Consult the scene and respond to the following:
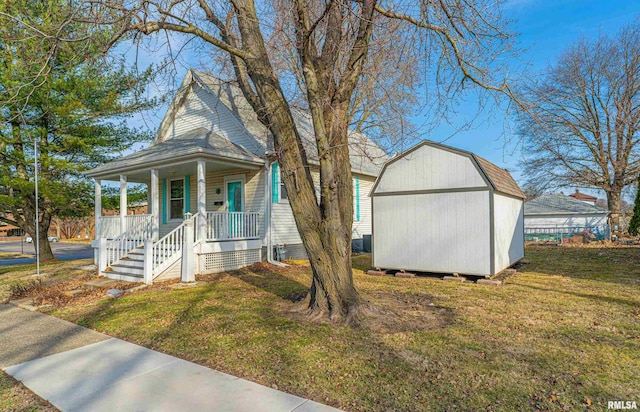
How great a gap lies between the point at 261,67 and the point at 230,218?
614 cm

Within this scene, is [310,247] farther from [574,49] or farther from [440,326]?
[574,49]

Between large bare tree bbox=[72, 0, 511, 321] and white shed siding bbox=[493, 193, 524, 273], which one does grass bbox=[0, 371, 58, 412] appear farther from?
white shed siding bbox=[493, 193, 524, 273]

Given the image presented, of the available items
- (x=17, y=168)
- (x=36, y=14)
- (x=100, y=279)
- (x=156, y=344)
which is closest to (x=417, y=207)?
(x=156, y=344)

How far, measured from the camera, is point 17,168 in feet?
46.5

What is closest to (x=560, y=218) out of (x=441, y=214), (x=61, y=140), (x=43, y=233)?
(x=441, y=214)

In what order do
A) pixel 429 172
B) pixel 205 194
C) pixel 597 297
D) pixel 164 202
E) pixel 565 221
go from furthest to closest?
pixel 565 221 → pixel 164 202 → pixel 205 194 → pixel 429 172 → pixel 597 297

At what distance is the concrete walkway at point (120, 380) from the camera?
122 inches

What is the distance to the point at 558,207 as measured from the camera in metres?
31.0

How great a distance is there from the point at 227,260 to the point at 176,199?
14.3 feet

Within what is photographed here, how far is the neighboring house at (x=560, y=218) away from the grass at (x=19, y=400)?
101ft

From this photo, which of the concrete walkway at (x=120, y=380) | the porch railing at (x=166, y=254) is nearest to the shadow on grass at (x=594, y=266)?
the concrete walkway at (x=120, y=380)

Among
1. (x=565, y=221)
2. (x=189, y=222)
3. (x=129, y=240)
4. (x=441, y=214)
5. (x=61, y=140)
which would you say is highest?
(x=61, y=140)

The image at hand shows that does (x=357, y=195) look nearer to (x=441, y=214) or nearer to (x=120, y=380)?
(x=441, y=214)

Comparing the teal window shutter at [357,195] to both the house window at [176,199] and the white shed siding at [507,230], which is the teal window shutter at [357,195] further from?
the house window at [176,199]
